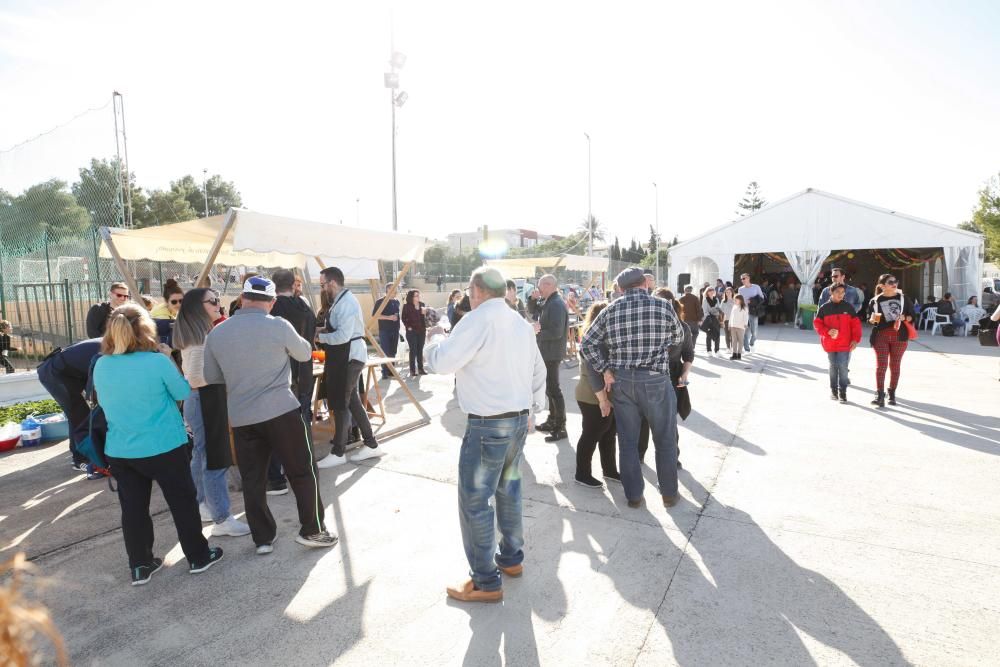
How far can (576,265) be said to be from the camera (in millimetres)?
12992

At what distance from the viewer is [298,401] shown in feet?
11.6

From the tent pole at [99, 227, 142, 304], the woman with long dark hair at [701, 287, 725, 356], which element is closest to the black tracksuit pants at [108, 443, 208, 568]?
the tent pole at [99, 227, 142, 304]

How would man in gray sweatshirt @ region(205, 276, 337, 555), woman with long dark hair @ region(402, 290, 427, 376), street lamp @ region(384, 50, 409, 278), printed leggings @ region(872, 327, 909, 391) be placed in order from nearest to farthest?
1. man in gray sweatshirt @ region(205, 276, 337, 555)
2. printed leggings @ region(872, 327, 909, 391)
3. woman with long dark hair @ region(402, 290, 427, 376)
4. street lamp @ region(384, 50, 409, 278)

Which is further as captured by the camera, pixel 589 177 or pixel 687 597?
pixel 589 177

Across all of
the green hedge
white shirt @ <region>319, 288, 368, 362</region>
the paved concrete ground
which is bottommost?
the paved concrete ground

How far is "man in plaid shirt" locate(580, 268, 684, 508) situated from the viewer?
12.4 feet

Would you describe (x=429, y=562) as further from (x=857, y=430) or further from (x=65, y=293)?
(x=65, y=293)

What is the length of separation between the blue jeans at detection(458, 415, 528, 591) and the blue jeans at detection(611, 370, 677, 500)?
1.21 meters

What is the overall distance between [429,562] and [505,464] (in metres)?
0.91

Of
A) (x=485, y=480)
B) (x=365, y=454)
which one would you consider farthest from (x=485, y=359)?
(x=365, y=454)

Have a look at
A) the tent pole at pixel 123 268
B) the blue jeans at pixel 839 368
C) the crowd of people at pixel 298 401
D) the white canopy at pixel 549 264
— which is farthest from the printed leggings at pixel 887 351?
the tent pole at pixel 123 268

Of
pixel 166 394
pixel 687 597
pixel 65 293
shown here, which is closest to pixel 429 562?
pixel 687 597

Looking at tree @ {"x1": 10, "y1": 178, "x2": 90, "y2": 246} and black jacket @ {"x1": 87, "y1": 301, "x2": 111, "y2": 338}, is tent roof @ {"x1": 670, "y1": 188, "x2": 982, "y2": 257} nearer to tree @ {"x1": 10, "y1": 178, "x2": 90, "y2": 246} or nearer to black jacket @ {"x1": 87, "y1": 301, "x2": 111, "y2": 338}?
tree @ {"x1": 10, "y1": 178, "x2": 90, "y2": 246}

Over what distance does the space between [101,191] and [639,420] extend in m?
9.50
